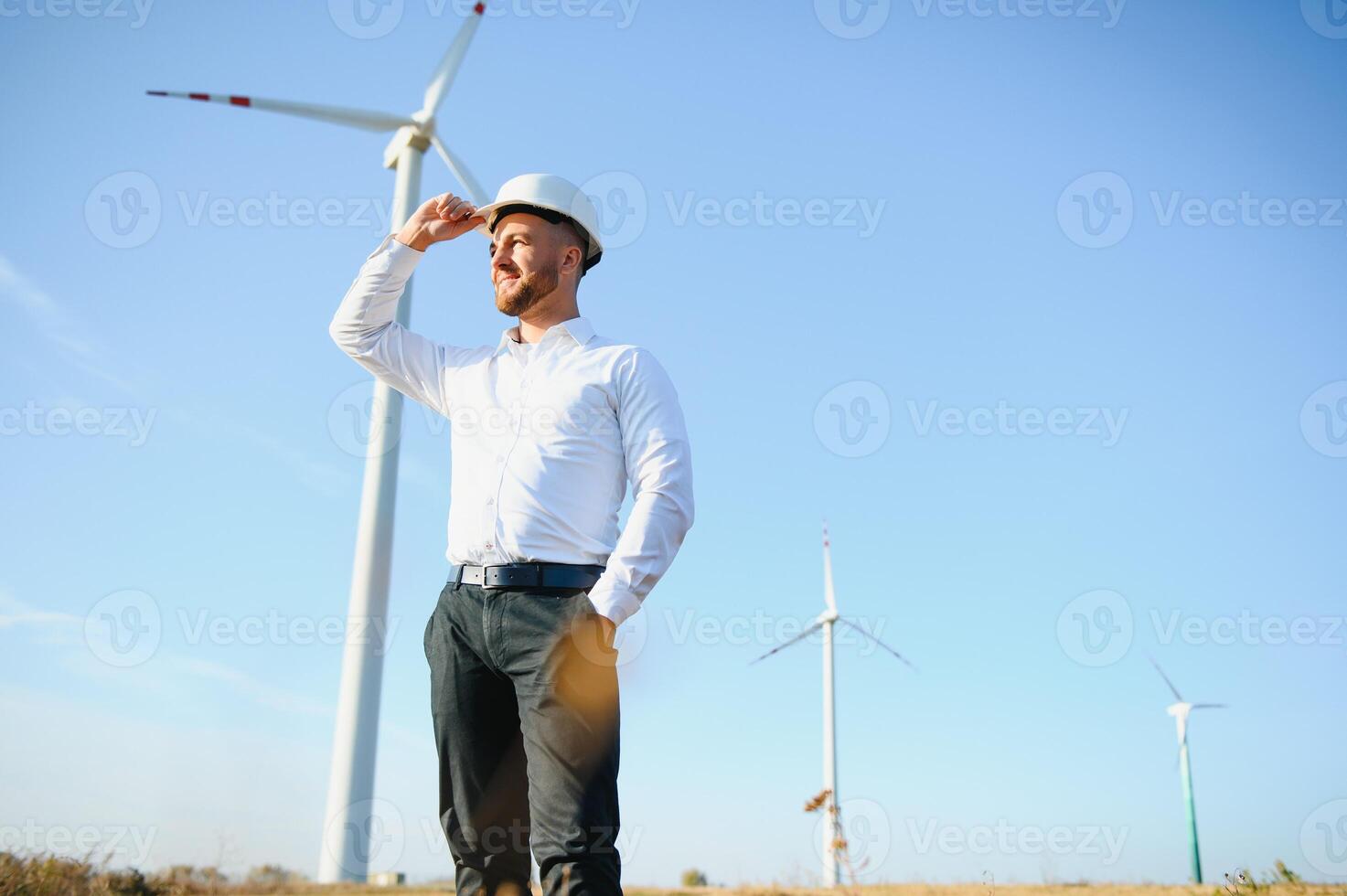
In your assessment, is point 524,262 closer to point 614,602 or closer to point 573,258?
point 573,258

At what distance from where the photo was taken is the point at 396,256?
5238 millimetres

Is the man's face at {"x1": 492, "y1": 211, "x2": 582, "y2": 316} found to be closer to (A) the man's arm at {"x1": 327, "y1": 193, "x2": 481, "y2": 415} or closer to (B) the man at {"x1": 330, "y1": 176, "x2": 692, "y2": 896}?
(B) the man at {"x1": 330, "y1": 176, "x2": 692, "y2": 896}

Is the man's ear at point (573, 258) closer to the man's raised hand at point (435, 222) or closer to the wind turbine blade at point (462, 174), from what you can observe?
the man's raised hand at point (435, 222)

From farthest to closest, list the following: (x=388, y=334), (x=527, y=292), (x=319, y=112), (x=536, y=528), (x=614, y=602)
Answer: (x=319, y=112) → (x=388, y=334) → (x=527, y=292) → (x=536, y=528) → (x=614, y=602)

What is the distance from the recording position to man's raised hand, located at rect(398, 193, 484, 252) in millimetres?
5273

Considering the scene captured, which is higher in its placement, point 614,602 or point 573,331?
point 573,331

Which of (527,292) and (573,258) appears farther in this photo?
(573,258)

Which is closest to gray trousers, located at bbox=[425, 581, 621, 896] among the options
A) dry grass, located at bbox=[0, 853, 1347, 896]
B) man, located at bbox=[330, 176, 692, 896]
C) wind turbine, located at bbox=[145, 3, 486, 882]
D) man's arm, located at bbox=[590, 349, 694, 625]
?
man, located at bbox=[330, 176, 692, 896]

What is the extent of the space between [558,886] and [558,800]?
284 millimetres

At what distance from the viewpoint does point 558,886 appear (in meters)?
3.89

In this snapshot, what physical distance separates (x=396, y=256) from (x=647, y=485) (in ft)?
5.71

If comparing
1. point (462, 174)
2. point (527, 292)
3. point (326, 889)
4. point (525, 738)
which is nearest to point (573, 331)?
point (527, 292)

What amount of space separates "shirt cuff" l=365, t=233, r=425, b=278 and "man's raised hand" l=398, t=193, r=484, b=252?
0.03 metres

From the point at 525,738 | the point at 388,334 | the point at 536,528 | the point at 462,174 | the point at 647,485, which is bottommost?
the point at 525,738
